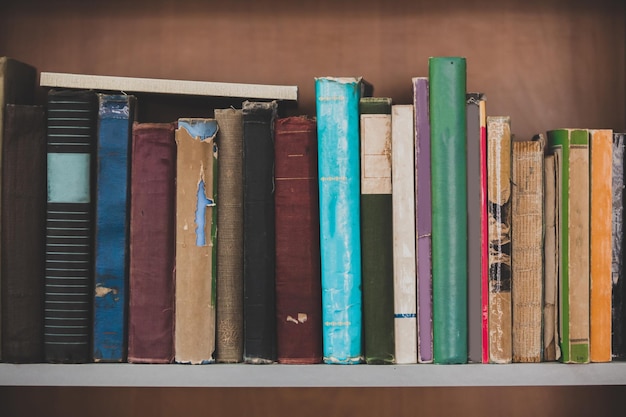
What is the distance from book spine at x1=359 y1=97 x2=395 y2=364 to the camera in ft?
2.44

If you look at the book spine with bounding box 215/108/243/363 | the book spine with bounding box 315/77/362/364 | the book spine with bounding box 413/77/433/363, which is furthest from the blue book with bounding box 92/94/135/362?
the book spine with bounding box 413/77/433/363

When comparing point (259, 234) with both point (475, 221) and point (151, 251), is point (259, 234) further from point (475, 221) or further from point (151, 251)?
point (475, 221)

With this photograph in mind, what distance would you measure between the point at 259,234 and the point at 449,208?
224 mm

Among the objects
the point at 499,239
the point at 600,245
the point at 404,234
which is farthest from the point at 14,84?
the point at 600,245

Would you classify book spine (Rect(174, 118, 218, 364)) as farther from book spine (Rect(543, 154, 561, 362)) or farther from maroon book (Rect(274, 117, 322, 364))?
book spine (Rect(543, 154, 561, 362))

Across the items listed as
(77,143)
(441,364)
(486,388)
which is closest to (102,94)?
(77,143)

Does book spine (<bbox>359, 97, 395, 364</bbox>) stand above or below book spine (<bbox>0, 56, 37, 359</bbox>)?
below

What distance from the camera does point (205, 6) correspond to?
100cm

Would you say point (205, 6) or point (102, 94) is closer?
point (102, 94)

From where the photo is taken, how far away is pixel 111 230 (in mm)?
757

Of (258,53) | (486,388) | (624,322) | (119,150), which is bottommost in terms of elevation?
(486,388)

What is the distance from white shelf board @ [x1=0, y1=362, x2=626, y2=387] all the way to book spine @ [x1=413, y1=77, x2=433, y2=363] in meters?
0.03

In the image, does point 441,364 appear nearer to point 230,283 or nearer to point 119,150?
point 230,283

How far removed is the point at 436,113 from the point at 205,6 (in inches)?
17.8
